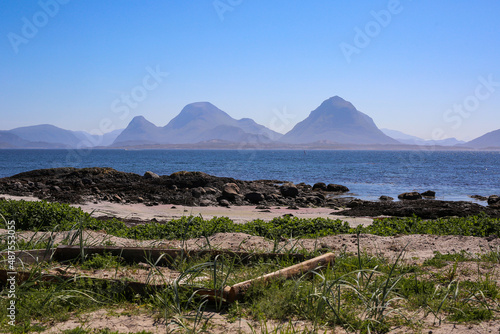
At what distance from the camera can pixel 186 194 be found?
76.7ft

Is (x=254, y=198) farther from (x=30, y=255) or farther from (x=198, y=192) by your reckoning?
(x=30, y=255)

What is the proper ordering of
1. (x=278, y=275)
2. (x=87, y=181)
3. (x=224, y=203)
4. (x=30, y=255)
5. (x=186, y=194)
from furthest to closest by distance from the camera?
(x=87, y=181) → (x=186, y=194) → (x=224, y=203) → (x=30, y=255) → (x=278, y=275)

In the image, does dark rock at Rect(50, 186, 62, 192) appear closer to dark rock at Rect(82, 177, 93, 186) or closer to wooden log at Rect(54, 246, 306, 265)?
dark rock at Rect(82, 177, 93, 186)

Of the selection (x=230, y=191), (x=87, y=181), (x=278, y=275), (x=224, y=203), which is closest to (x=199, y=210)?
(x=224, y=203)

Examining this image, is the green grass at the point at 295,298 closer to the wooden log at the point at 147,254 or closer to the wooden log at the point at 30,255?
the wooden log at the point at 147,254

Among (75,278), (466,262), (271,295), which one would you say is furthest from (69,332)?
(466,262)

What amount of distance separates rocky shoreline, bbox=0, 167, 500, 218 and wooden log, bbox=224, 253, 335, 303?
13.4 m

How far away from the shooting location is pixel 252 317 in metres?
4.39

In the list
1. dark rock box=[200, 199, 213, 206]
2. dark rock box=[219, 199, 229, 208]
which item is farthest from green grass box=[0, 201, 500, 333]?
dark rock box=[219, 199, 229, 208]

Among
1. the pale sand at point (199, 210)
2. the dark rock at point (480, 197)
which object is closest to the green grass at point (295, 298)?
the pale sand at point (199, 210)

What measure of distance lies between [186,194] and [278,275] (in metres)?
18.8

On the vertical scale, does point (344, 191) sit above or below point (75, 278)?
below

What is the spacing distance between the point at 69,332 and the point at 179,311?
1.10 meters

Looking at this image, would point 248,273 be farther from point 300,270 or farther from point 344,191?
point 344,191
